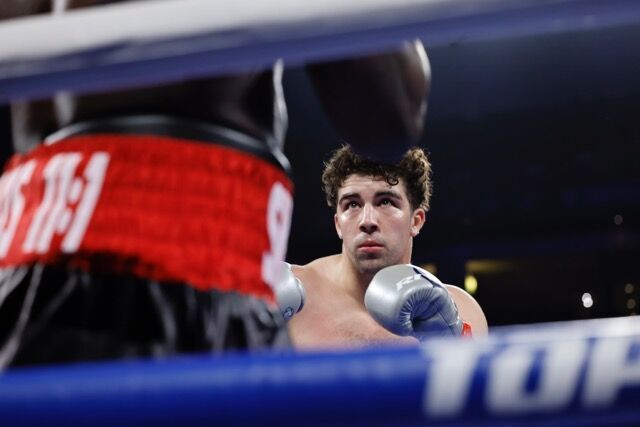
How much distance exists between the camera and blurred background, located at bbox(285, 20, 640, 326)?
6.34 meters

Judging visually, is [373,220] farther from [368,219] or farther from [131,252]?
[131,252]

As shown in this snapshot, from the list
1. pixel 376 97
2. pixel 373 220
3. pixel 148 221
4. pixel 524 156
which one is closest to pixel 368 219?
pixel 373 220

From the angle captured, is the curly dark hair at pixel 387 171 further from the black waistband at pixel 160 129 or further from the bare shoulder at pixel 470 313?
the black waistband at pixel 160 129

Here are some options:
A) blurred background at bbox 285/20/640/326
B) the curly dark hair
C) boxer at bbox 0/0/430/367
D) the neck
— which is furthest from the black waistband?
blurred background at bbox 285/20/640/326

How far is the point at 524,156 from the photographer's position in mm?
7121

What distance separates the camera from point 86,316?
27.9 inches

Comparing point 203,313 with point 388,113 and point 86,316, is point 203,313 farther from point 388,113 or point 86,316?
point 388,113

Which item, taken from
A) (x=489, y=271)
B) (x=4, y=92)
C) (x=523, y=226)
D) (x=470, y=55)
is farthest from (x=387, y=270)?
(x=489, y=271)

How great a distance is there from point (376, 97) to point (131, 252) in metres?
0.30

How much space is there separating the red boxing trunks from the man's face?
6.11ft

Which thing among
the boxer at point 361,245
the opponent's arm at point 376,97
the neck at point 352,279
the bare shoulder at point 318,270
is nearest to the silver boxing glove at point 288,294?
the boxer at point 361,245

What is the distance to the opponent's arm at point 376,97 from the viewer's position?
32.0 inches

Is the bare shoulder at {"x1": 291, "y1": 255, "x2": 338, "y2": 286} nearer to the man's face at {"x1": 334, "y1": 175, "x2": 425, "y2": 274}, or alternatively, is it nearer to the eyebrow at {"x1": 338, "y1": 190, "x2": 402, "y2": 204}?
the man's face at {"x1": 334, "y1": 175, "x2": 425, "y2": 274}

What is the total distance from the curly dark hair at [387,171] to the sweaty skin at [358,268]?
0.08 ft
